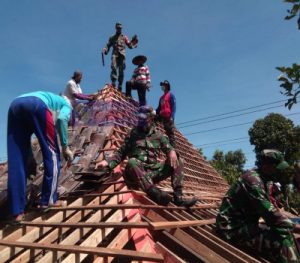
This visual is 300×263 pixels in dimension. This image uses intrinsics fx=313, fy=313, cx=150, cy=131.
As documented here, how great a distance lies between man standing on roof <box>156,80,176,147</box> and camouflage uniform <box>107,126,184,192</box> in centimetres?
226

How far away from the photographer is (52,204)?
3109 mm

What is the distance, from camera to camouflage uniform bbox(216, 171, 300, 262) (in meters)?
2.45

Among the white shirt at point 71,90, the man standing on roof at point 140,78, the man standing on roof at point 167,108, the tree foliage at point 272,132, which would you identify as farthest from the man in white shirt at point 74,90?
the tree foliage at point 272,132

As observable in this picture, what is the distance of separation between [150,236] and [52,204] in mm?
1111

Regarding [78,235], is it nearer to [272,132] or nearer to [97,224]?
[97,224]

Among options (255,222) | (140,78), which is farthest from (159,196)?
(140,78)

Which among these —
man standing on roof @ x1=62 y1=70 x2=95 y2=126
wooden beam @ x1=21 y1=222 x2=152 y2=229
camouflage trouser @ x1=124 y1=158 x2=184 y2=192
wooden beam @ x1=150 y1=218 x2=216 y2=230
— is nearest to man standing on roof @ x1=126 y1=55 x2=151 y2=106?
man standing on roof @ x1=62 y1=70 x2=95 y2=126

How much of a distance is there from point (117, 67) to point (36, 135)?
5766 mm

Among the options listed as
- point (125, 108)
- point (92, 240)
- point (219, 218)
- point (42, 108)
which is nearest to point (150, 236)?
point (92, 240)

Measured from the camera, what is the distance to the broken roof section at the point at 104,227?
88.4 inches

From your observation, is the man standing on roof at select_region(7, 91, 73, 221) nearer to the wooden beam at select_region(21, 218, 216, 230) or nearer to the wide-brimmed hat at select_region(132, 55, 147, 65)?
the wooden beam at select_region(21, 218, 216, 230)

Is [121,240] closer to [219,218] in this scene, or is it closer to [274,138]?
[219,218]

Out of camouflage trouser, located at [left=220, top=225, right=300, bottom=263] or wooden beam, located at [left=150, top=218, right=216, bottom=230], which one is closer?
wooden beam, located at [left=150, top=218, right=216, bottom=230]

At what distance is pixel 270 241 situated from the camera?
2.50m
